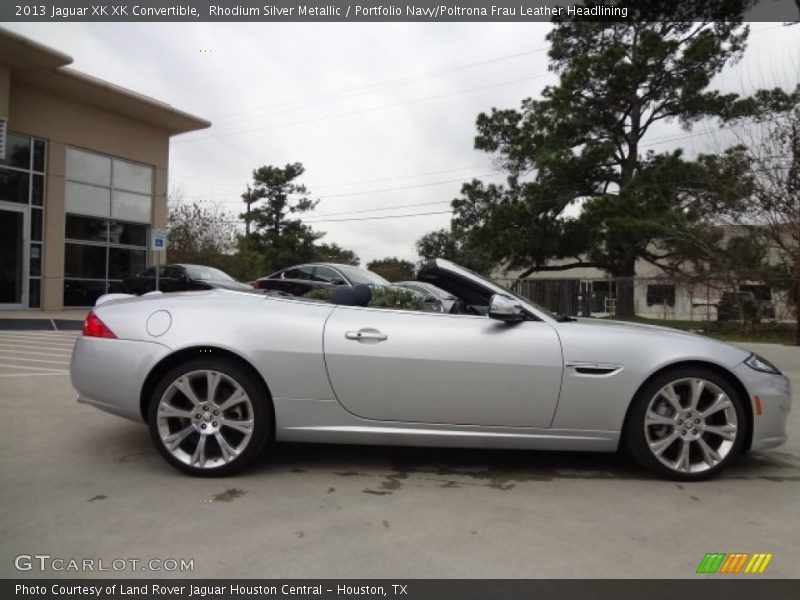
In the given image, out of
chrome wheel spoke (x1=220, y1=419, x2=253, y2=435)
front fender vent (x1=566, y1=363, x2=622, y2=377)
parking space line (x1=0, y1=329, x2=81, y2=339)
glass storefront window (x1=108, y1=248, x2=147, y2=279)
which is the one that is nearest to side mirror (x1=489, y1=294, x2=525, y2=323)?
front fender vent (x1=566, y1=363, x2=622, y2=377)

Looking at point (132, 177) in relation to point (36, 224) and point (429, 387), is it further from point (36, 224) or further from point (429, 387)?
point (429, 387)

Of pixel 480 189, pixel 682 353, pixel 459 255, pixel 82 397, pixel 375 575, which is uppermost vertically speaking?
pixel 480 189

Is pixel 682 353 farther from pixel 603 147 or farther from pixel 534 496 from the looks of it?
pixel 603 147

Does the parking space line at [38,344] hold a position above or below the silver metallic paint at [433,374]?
below

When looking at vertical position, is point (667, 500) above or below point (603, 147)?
below

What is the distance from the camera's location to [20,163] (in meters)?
17.3

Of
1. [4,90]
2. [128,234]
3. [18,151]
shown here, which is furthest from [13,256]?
[4,90]

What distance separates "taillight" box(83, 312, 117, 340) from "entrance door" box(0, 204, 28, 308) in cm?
1632

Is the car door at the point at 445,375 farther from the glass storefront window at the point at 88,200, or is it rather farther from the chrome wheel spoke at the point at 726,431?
the glass storefront window at the point at 88,200

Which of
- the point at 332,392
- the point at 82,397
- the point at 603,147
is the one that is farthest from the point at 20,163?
the point at 603,147

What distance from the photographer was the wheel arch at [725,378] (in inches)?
138

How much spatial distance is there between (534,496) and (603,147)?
23824mm

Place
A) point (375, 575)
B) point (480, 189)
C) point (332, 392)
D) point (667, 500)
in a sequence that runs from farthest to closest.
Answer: point (480, 189)
point (332, 392)
point (667, 500)
point (375, 575)

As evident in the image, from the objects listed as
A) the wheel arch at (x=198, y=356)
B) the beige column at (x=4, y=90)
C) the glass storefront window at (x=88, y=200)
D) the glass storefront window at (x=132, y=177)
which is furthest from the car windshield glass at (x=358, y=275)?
the glass storefront window at (x=132, y=177)
